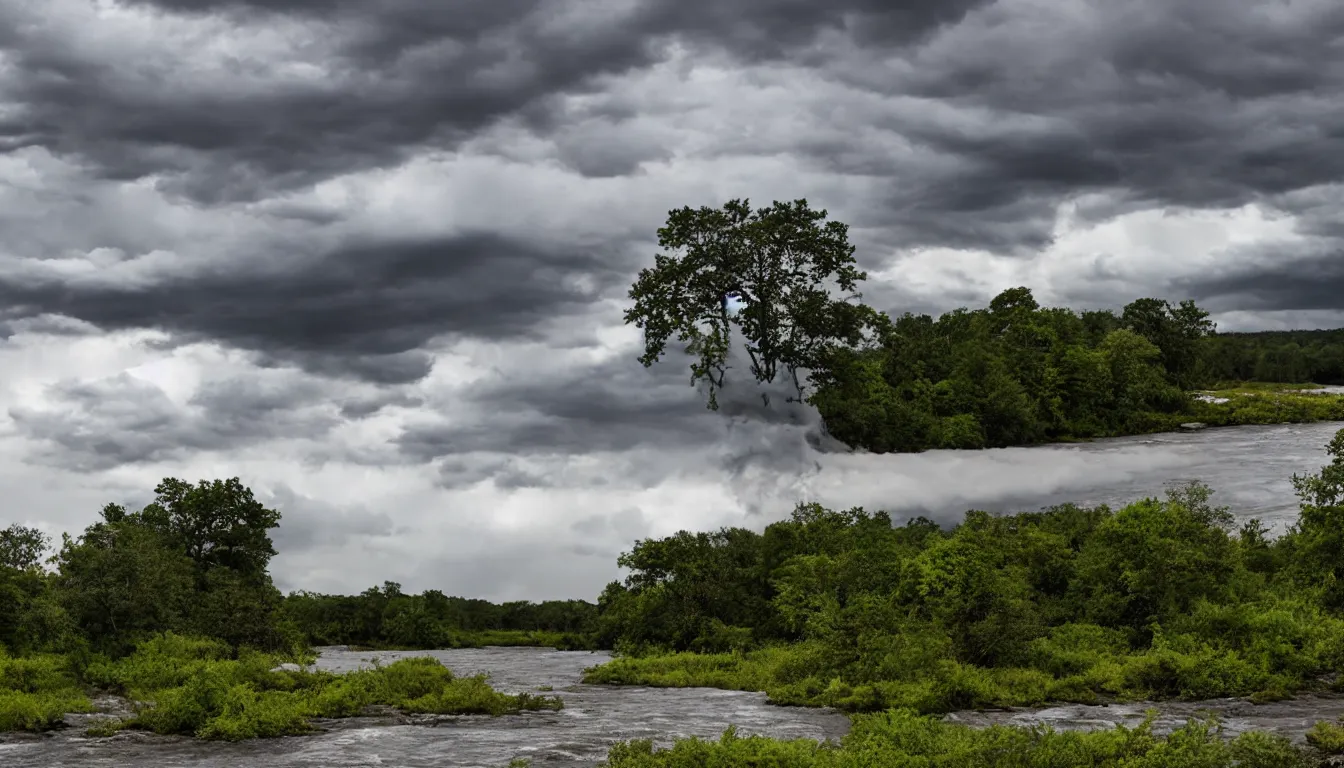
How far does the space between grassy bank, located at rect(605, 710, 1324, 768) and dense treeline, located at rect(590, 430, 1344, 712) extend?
7.71 metres

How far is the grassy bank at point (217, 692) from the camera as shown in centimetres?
2661

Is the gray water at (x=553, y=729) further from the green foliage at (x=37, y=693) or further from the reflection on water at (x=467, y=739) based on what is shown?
the green foliage at (x=37, y=693)

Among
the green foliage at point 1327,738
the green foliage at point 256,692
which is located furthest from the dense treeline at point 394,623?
the green foliage at point 1327,738

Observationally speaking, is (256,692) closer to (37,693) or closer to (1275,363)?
(37,693)

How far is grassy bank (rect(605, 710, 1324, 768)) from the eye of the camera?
16.4 metres

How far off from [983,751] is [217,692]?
60.1 ft

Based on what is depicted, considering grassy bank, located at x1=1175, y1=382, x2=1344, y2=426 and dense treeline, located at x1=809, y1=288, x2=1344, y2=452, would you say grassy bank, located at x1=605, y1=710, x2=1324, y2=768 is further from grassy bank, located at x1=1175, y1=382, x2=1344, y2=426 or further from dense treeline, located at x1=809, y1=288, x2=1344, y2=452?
grassy bank, located at x1=1175, y1=382, x2=1344, y2=426

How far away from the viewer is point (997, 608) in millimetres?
31516

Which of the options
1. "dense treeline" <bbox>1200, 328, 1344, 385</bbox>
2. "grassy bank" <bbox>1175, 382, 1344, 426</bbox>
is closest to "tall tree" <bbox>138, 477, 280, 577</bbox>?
"grassy bank" <bbox>1175, 382, 1344, 426</bbox>

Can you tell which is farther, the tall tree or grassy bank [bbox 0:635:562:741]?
the tall tree

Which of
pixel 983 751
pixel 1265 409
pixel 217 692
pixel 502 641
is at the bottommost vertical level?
pixel 502 641

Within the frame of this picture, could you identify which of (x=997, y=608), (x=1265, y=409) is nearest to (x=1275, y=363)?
(x=1265, y=409)

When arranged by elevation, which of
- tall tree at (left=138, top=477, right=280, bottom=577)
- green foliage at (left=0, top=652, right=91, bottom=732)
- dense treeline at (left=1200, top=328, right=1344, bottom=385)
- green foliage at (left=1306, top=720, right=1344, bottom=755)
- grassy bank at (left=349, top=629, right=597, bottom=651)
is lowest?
grassy bank at (left=349, top=629, right=597, bottom=651)

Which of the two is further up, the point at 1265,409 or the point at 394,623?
the point at 1265,409
